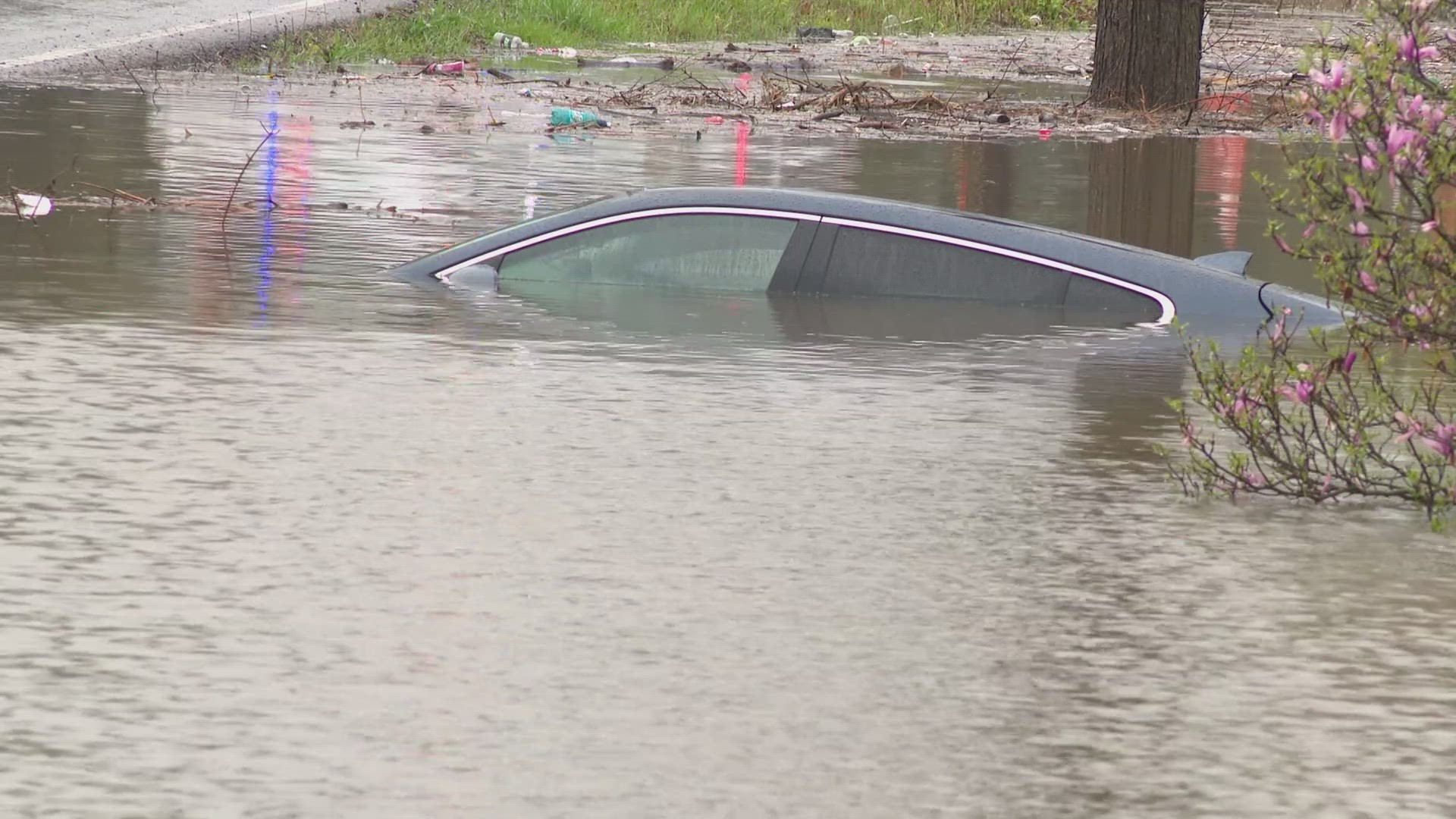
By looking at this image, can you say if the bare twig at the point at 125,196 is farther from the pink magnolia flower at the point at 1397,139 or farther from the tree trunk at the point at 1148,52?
the tree trunk at the point at 1148,52

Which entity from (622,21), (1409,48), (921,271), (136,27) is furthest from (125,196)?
(622,21)

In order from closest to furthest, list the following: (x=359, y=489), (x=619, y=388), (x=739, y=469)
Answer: (x=359, y=489) → (x=739, y=469) → (x=619, y=388)

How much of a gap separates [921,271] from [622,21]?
2805 centimetres

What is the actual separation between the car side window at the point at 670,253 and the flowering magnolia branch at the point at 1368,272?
394 centimetres

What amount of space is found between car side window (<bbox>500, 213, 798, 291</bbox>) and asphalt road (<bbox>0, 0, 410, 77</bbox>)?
15.6 meters

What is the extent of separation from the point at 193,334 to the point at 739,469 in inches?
144

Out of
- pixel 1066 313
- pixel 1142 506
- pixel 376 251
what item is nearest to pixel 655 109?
pixel 376 251

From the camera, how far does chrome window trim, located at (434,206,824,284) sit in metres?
13.0

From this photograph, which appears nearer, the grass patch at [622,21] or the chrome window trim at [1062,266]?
the chrome window trim at [1062,266]

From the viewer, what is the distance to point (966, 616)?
290 inches

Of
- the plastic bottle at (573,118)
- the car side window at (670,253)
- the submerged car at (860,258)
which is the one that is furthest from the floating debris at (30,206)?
the plastic bottle at (573,118)

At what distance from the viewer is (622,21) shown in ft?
134

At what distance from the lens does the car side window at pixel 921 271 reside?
13.2 m

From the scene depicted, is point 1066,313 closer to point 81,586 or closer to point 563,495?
point 563,495
